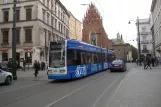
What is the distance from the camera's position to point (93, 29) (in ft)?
298

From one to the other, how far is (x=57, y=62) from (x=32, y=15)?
28.7 m

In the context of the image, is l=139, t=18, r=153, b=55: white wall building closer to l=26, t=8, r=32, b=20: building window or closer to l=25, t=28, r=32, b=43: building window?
l=26, t=8, r=32, b=20: building window

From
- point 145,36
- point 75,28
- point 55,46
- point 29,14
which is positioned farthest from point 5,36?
point 145,36

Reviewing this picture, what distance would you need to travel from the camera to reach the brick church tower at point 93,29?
295 feet

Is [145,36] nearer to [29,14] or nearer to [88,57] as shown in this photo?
[29,14]

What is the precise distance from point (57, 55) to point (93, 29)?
73.2m

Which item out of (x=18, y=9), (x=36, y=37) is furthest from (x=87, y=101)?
(x=18, y=9)

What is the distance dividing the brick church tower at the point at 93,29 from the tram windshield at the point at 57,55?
71.2 m

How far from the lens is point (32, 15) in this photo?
45000 millimetres

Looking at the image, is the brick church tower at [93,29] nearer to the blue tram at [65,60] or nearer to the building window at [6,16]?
the building window at [6,16]

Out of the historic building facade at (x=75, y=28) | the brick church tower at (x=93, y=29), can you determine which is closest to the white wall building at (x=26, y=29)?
→ the historic building facade at (x=75, y=28)

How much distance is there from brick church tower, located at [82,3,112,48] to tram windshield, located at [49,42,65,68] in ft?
233

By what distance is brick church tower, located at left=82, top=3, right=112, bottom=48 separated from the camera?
295ft

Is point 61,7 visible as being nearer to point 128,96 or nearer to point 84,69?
point 84,69
